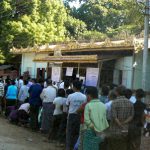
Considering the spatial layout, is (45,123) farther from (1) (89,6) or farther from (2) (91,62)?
(1) (89,6)

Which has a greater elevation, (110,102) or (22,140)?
(110,102)

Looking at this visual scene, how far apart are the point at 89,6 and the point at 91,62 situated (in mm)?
33371

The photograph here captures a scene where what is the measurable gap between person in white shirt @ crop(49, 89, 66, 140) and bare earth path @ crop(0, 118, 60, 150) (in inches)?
17.0

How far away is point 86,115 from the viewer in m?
8.15

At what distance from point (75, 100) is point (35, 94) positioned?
14.0ft

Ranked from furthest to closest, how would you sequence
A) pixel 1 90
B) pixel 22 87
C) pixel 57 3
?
1. pixel 57 3
2. pixel 1 90
3. pixel 22 87

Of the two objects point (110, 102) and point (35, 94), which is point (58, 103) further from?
point (110, 102)

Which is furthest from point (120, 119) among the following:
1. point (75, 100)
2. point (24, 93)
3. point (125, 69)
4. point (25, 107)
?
point (125, 69)

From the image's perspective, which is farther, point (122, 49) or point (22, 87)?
point (122, 49)

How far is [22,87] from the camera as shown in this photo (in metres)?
16.5

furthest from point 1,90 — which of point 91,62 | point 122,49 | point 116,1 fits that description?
point 116,1

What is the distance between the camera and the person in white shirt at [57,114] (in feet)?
40.4

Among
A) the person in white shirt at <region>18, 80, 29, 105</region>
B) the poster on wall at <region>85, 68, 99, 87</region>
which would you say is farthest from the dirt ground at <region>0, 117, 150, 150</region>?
the poster on wall at <region>85, 68, 99, 87</region>

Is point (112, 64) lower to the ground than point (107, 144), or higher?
higher
